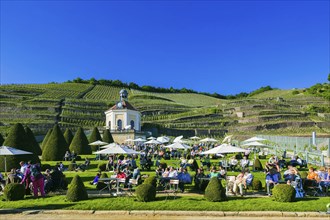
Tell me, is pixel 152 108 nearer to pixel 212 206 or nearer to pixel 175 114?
pixel 175 114

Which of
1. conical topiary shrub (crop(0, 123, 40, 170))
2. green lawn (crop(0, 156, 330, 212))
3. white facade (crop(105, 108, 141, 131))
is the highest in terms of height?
white facade (crop(105, 108, 141, 131))

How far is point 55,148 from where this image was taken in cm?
3172

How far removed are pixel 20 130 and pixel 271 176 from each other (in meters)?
17.4

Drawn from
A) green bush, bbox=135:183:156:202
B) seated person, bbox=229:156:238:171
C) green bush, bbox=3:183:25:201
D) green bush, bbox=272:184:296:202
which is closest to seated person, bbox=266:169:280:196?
green bush, bbox=272:184:296:202

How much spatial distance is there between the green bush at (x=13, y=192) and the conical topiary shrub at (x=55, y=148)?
17.1 m

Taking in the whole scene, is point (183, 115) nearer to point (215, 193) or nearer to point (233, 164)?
point (233, 164)

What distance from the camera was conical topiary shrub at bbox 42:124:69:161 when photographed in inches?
1241

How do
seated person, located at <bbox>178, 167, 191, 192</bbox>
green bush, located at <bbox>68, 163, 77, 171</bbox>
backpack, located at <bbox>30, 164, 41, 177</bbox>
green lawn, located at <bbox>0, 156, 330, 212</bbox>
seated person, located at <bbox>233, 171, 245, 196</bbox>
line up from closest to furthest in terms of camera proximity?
green lawn, located at <bbox>0, 156, 330, 212</bbox> < backpack, located at <bbox>30, 164, 41, 177</bbox> < seated person, located at <bbox>233, 171, 245, 196</bbox> < seated person, located at <bbox>178, 167, 191, 192</bbox> < green bush, located at <bbox>68, 163, 77, 171</bbox>

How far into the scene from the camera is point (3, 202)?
46.6 ft

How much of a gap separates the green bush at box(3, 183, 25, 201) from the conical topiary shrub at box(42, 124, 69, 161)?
17.1m

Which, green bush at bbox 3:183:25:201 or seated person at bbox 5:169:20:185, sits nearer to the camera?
green bush at bbox 3:183:25:201

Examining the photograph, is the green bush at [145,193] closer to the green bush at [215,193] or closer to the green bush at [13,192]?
the green bush at [215,193]

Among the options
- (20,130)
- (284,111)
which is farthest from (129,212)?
(284,111)

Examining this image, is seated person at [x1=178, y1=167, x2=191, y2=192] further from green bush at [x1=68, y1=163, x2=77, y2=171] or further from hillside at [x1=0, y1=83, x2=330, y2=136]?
hillside at [x1=0, y1=83, x2=330, y2=136]
